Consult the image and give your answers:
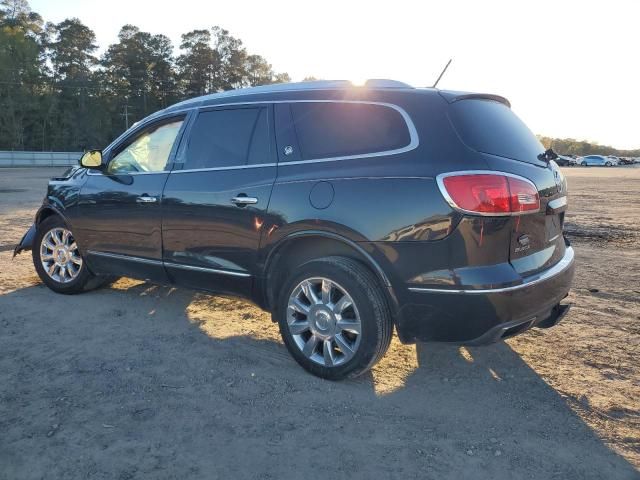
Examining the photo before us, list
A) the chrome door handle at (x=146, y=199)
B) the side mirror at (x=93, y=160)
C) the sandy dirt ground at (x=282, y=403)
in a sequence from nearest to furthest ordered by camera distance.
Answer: the sandy dirt ground at (x=282, y=403), the chrome door handle at (x=146, y=199), the side mirror at (x=93, y=160)

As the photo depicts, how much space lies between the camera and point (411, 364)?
3.80 metres

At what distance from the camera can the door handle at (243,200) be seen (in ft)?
12.3

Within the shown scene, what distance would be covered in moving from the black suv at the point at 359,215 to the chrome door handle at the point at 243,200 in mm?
10

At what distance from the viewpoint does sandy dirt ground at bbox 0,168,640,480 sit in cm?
261

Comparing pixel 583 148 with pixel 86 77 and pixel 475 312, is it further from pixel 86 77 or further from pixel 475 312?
pixel 475 312

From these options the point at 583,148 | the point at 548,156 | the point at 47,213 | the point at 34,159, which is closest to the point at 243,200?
the point at 548,156

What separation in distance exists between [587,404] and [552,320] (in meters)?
0.56

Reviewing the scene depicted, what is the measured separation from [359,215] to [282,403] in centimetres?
126

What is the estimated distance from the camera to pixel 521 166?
316 centimetres

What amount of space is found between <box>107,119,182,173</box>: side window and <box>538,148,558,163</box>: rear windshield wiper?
295 centimetres

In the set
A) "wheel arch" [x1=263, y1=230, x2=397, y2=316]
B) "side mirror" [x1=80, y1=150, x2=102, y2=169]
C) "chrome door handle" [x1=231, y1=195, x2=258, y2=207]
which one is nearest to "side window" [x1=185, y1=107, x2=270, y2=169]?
"chrome door handle" [x1=231, y1=195, x2=258, y2=207]

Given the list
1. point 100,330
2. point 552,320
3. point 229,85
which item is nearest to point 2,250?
point 100,330

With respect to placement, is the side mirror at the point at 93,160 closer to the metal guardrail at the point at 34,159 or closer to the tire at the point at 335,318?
the tire at the point at 335,318

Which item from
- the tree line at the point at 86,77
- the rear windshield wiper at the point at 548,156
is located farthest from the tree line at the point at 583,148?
the rear windshield wiper at the point at 548,156
